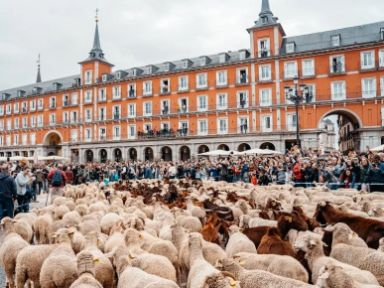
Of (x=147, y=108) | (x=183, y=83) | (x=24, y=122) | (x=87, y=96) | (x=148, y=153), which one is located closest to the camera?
(x=183, y=83)

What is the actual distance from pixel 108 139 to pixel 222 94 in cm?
1964

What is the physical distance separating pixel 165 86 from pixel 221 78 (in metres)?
8.94

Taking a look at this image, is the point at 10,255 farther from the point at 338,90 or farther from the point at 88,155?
the point at 88,155

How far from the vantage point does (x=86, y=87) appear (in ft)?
198

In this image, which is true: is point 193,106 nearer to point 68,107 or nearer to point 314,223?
point 68,107

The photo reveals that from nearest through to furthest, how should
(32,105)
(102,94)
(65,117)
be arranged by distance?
(102,94) → (65,117) → (32,105)

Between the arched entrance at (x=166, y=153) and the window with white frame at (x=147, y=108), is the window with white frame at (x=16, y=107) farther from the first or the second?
the arched entrance at (x=166, y=153)

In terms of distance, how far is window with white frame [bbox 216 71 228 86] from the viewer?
48.5m

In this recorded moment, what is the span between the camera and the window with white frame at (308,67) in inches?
1692

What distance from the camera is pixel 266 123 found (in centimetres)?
4447

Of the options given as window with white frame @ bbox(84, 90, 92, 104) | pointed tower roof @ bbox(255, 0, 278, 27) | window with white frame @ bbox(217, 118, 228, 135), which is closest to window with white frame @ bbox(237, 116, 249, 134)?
window with white frame @ bbox(217, 118, 228, 135)

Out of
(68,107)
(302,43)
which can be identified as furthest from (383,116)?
(68,107)

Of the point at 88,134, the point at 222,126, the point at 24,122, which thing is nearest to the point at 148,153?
the point at 88,134

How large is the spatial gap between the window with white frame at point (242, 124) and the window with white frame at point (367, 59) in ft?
47.9
